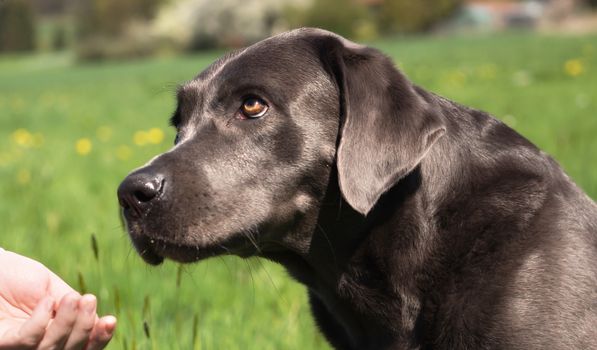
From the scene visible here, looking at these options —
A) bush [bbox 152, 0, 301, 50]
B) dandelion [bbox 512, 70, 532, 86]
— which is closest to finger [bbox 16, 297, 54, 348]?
dandelion [bbox 512, 70, 532, 86]

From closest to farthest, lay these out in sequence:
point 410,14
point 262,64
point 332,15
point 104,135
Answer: point 262,64, point 104,135, point 332,15, point 410,14

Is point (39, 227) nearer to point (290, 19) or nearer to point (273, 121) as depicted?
point (273, 121)

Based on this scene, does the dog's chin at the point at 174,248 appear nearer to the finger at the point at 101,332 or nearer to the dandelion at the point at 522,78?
the finger at the point at 101,332

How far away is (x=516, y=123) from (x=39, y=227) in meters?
4.79

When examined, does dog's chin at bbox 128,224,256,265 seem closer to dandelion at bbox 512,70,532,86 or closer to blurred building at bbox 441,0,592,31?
dandelion at bbox 512,70,532,86

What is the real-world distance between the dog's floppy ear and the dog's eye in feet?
0.98

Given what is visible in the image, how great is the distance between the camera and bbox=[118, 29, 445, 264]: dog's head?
2.75 meters

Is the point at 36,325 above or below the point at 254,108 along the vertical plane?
below

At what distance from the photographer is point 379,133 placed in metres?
2.80

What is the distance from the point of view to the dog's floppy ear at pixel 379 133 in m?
2.75

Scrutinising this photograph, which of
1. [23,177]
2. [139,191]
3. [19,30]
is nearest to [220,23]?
[19,30]

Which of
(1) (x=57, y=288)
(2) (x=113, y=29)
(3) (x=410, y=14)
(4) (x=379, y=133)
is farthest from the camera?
(2) (x=113, y=29)

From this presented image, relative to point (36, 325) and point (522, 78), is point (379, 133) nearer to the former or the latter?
point (36, 325)

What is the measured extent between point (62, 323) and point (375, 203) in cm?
120
